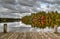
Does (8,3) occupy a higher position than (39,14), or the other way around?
(8,3)

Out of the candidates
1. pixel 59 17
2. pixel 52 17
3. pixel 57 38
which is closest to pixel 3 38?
pixel 57 38

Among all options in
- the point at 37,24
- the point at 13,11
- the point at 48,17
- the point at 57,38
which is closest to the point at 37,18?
the point at 37,24

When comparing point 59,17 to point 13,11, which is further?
point 13,11

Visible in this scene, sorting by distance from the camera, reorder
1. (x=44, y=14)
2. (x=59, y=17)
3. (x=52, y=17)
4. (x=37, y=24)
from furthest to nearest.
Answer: (x=37, y=24) < (x=44, y=14) < (x=52, y=17) < (x=59, y=17)

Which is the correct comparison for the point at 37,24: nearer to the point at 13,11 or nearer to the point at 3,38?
the point at 13,11

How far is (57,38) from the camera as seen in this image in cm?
1002

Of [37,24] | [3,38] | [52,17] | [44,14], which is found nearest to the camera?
[3,38]

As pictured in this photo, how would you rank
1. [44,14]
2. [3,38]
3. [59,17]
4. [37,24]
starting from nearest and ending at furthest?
[3,38] → [59,17] → [44,14] → [37,24]

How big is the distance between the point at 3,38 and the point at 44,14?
14.5 meters

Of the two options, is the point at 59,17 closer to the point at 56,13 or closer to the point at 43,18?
the point at 56,13

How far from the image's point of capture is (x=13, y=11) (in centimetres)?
2225

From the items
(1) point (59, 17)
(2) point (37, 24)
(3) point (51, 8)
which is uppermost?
(3) point (51, 8)

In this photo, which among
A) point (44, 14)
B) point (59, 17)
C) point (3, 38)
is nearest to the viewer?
point (3, 38)

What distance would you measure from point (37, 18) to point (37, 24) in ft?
3.95
